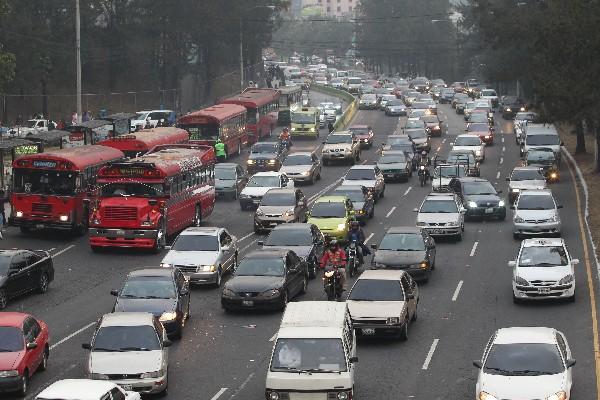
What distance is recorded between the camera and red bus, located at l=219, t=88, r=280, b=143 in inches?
3317

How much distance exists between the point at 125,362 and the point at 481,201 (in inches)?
1139

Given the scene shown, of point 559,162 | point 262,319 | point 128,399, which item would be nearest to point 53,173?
point 262,319

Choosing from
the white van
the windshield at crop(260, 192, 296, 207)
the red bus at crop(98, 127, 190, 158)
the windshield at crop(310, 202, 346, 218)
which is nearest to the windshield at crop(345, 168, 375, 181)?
the windshield at crop(260, 192, 296, 207)

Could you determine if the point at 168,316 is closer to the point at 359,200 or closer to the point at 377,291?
the point at 377,291

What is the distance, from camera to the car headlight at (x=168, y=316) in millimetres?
30094

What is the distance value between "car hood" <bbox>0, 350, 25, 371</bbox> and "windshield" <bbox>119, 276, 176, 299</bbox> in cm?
552

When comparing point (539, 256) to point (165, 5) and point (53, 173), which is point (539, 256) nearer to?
point (53, 173)

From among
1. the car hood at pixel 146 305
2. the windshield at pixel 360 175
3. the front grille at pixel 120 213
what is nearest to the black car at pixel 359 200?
the windshield at pixel 360 175

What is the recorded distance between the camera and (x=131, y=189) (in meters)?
44.1

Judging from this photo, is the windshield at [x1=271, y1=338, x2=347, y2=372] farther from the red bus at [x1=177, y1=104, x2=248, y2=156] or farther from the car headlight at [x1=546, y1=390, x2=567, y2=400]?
the red bus at [x1=177, y1=104, x2=248, y2=156]

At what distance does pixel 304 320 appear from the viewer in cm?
2509

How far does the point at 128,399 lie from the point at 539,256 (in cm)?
1627

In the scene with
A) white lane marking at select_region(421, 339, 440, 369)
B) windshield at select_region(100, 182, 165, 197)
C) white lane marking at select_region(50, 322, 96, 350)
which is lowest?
white lane marking at select_region(50, 322, 96, 350)

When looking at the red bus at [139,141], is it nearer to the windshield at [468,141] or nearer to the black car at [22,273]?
the windshield at [468,141]
